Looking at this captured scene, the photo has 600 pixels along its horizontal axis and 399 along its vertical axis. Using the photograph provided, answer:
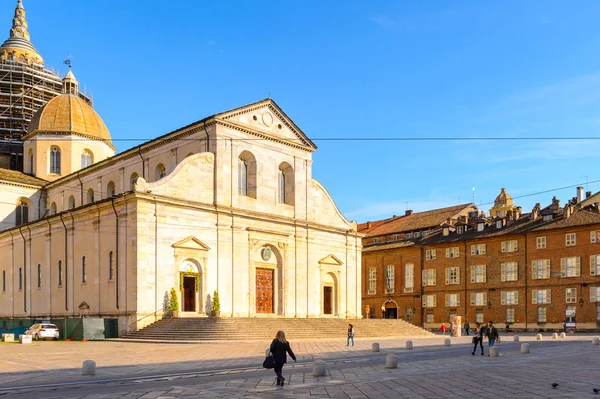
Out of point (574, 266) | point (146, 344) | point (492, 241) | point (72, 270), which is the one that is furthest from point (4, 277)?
point (574, 266)

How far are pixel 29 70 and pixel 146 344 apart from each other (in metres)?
49.0

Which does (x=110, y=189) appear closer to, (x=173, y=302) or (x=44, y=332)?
(x=173, y=302)

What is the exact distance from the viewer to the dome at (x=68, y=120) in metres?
65.5

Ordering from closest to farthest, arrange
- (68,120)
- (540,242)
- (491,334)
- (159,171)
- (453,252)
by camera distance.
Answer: (491,334) → (159,171) → (540,242) → (68,120) → (453,252)

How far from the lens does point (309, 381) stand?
750 inches

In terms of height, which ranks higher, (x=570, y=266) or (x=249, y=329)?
(x=570, y=266)

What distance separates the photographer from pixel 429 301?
70.8m

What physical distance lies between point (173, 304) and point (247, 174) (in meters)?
13.1

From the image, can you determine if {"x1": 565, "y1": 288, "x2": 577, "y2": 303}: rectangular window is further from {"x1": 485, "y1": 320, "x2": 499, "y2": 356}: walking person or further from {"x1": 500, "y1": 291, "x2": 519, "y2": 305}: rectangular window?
{"x1": 485, "y1": 320, "x2": 499, "y2": 356}: walking person

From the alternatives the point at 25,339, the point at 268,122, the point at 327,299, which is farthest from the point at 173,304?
the point at 327,299

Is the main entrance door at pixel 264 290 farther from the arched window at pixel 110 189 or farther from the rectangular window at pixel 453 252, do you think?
the rectangular window at pixel 453 252

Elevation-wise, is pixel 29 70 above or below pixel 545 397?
above

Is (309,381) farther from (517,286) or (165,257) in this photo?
(517,286)

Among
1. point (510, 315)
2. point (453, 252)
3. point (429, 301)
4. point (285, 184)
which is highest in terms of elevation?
point (285, 184)
